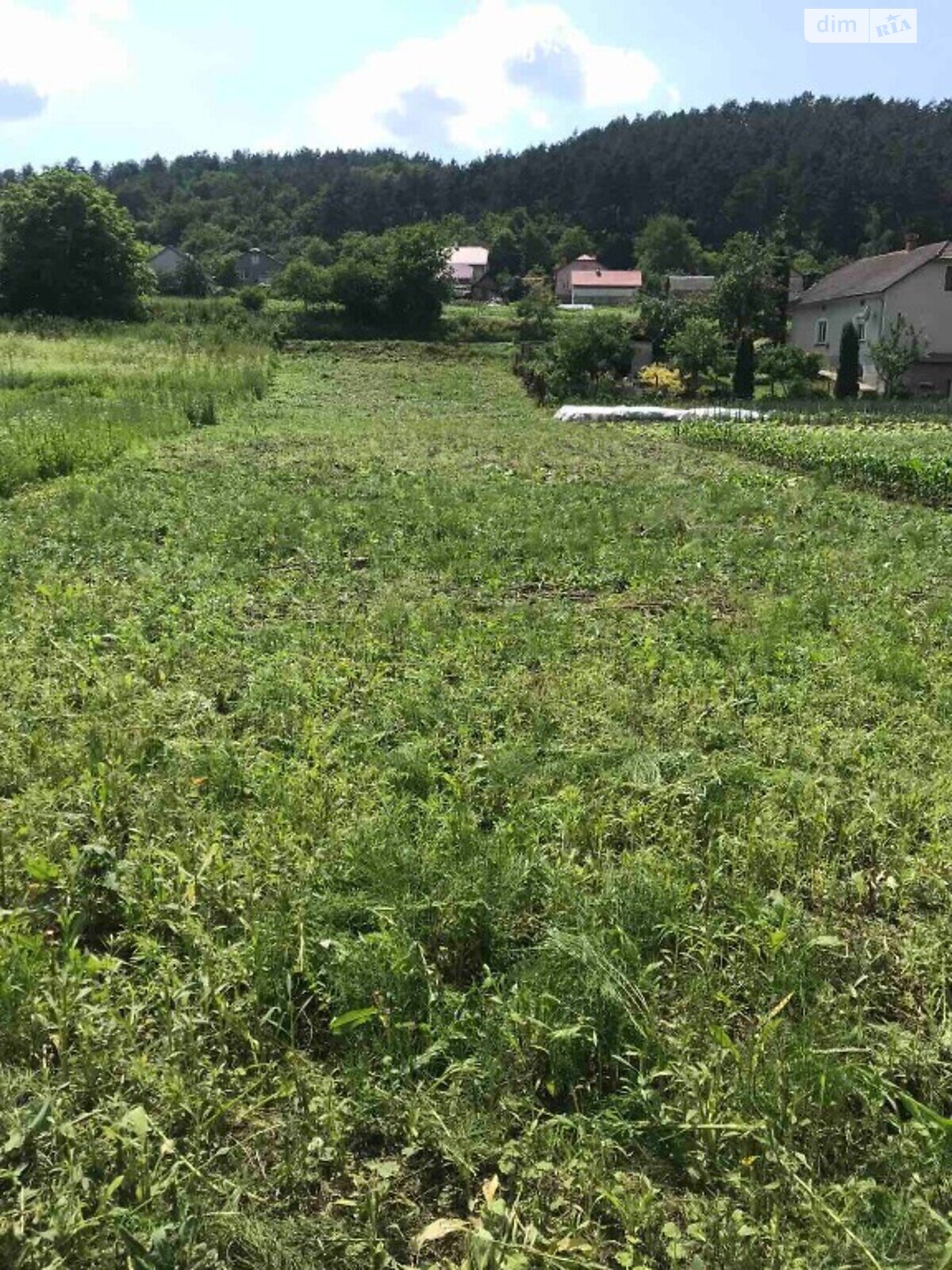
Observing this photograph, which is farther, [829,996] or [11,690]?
[11,690]

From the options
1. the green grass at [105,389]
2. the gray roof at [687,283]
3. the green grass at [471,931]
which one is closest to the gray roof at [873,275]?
the gray roof at [687,283]

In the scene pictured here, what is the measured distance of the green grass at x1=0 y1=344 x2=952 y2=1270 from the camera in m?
2.41

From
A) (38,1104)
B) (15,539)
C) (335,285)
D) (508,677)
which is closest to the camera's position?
(38,1104)

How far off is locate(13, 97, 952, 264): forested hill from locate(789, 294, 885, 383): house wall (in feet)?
156

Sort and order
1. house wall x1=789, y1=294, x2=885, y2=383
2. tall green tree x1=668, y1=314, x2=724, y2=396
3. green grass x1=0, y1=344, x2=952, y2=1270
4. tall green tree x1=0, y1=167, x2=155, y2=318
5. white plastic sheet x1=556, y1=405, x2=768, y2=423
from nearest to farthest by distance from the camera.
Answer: green grass x1=0, y1=344, x2=952, y2=1270
white plastic sheet x1=556, y1=405, x2=768, y2=423
tall green tree x1=668, y1=314, x2=724, y2=396
house wall x1=789, y1=294, x2=885, y2=383
tall green tree x1=0, y1=167, x2=155, y2=318

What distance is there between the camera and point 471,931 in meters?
3.41

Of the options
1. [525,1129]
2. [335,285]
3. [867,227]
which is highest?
Answer: [867,227]

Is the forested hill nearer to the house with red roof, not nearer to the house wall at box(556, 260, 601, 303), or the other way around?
the house wall at box(556, 260, 601, 303)

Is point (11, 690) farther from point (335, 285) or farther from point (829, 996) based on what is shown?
point (335, 285)

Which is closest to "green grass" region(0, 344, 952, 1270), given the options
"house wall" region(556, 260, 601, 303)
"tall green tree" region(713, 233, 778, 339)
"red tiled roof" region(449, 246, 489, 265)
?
"tall green tree" region(713, 233, 778, 339)

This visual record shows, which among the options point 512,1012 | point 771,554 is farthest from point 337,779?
point 771,554

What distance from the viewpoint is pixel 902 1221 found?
229 cm

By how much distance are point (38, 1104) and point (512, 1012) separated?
1420 millimetres

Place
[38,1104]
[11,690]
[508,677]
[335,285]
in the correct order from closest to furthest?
[38,1104] < [11,690] < [508,677] < [335,285]
